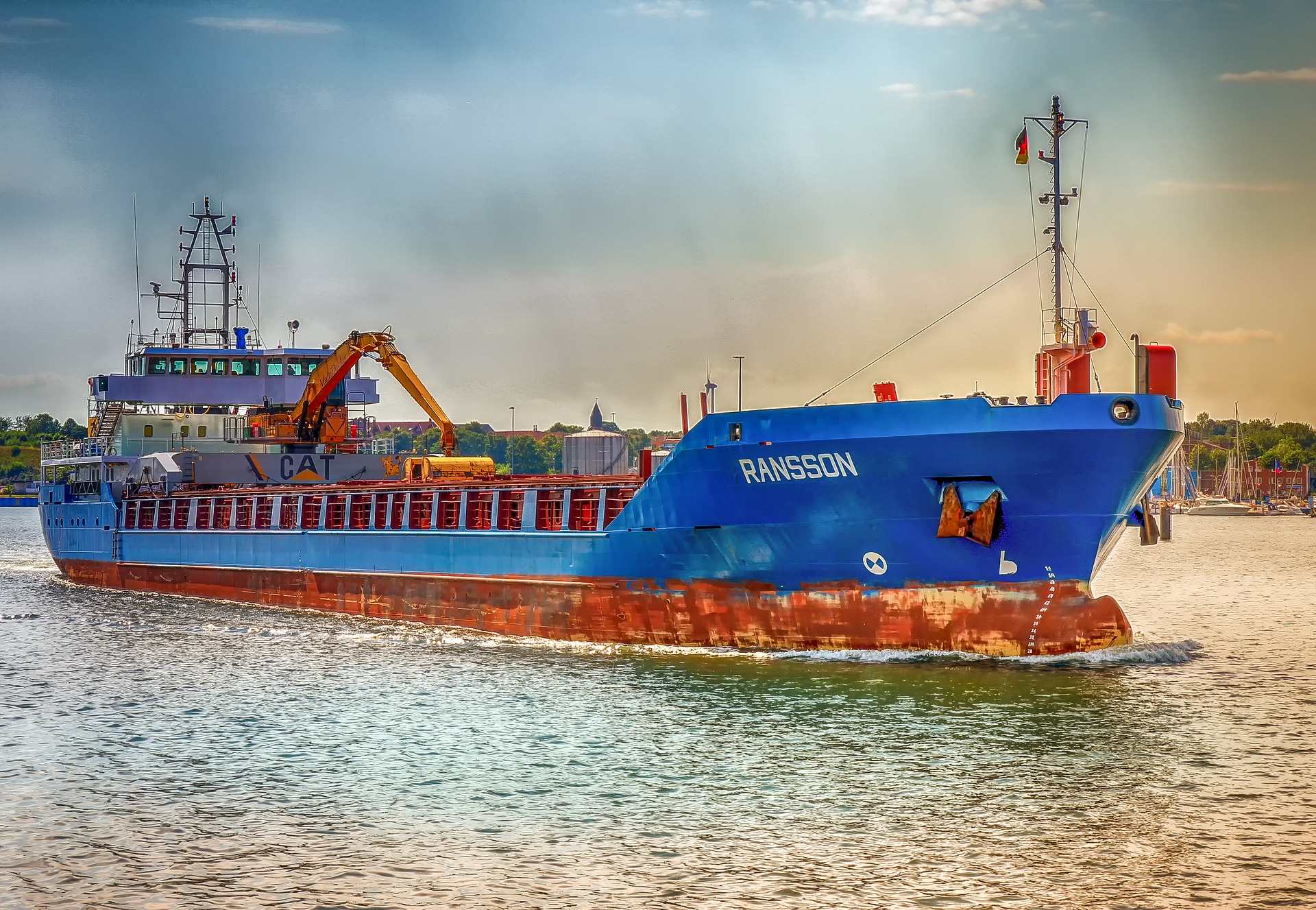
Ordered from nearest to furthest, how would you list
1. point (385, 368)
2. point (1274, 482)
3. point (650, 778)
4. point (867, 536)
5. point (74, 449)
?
point (650, 778), point (867, 536), point (385, 368), point (74, 449), point (1274, 482)

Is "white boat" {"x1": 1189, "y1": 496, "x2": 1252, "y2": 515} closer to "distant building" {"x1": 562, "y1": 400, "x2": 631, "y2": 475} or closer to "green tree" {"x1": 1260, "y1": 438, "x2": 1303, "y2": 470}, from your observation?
"green tree" {"x1": 1260, "y1": 438, "x2": 1303, "y2": 470}

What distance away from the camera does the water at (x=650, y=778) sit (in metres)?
10.3

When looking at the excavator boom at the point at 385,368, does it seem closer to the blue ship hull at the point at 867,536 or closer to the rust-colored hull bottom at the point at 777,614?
the rust-colored hull bottom at the point at 777,614

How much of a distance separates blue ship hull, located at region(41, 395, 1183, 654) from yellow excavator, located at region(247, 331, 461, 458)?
1167cm

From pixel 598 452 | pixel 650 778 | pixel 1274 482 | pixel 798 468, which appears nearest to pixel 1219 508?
pixel 1274 482

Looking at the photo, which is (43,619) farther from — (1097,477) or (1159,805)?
(1159,805)

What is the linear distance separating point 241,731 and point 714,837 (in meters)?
7.71

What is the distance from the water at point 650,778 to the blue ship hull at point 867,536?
2.23 ft

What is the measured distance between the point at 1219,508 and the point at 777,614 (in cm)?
12081

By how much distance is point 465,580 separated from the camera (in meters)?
24.4

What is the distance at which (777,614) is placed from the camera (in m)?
19.8

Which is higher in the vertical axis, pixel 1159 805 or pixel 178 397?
pixel 178 397

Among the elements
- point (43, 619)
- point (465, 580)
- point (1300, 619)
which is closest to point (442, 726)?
point (465, 580)

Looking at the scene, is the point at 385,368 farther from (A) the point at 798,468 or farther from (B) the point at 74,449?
→ (A) the point at 798,468
